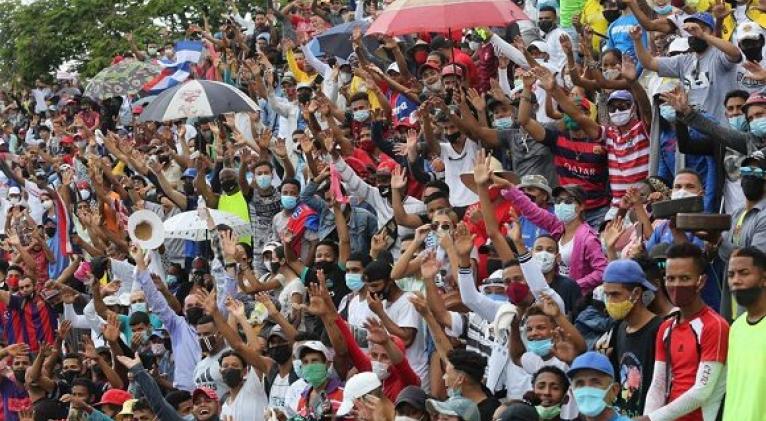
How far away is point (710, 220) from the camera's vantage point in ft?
30.0

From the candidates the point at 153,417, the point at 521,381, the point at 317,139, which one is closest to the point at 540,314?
the point at 521,381

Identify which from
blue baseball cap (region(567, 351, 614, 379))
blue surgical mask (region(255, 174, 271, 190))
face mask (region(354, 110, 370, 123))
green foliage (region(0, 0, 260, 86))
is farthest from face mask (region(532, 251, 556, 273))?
green foliage (region(0, 0, 260, 86))

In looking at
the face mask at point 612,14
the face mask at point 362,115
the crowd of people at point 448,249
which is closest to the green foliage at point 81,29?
the crowd of people at point 448,249

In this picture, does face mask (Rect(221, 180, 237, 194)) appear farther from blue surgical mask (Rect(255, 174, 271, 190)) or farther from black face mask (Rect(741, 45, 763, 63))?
black face mask (Rect(741, 45, 763, 63))

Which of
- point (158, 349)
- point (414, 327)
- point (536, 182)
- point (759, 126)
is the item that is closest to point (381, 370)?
point (414, 327)

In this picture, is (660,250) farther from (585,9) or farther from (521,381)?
(585,9)

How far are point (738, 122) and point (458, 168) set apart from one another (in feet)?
12.1

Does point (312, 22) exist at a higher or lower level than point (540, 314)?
lower

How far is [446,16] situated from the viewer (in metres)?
13.3

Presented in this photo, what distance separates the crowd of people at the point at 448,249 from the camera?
879 centimetres

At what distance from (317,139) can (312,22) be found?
7.53 meters

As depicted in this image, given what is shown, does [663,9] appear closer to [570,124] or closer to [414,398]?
Answer: [570,124]

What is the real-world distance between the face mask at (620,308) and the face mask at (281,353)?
3.53 metres

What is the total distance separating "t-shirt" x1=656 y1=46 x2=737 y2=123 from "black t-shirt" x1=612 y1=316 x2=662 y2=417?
145 inches
